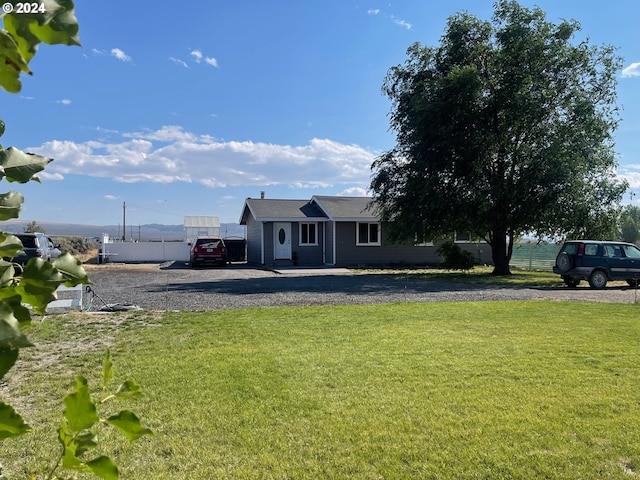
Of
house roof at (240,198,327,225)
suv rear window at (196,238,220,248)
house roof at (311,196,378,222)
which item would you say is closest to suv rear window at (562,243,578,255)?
house roof at (311,196,378,222)

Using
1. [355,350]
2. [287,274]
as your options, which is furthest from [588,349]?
[287,274]

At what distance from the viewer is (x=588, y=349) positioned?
6055 mm

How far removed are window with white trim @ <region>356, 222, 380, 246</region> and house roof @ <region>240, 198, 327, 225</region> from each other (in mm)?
2024

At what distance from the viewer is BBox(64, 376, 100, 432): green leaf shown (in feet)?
2.82

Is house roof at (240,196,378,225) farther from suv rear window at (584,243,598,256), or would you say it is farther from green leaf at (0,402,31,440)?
green leaf at (0,402,31,440)

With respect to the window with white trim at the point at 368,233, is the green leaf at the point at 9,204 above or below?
below

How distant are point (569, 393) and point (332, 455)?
2.52 metres

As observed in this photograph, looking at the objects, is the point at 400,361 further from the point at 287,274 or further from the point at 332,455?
the point at 287,274

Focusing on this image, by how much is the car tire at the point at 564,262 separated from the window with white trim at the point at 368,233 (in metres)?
10.7

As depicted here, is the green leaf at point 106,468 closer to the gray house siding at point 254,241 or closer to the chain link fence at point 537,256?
the gray house siding at point 254,241

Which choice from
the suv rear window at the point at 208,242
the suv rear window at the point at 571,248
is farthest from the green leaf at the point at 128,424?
the suv rear window at the point at 208,242

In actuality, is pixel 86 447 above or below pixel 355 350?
above

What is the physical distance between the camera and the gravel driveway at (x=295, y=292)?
11.1 meters

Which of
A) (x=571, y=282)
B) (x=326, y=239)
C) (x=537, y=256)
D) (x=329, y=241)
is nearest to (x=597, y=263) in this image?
(x=571, y=282)
